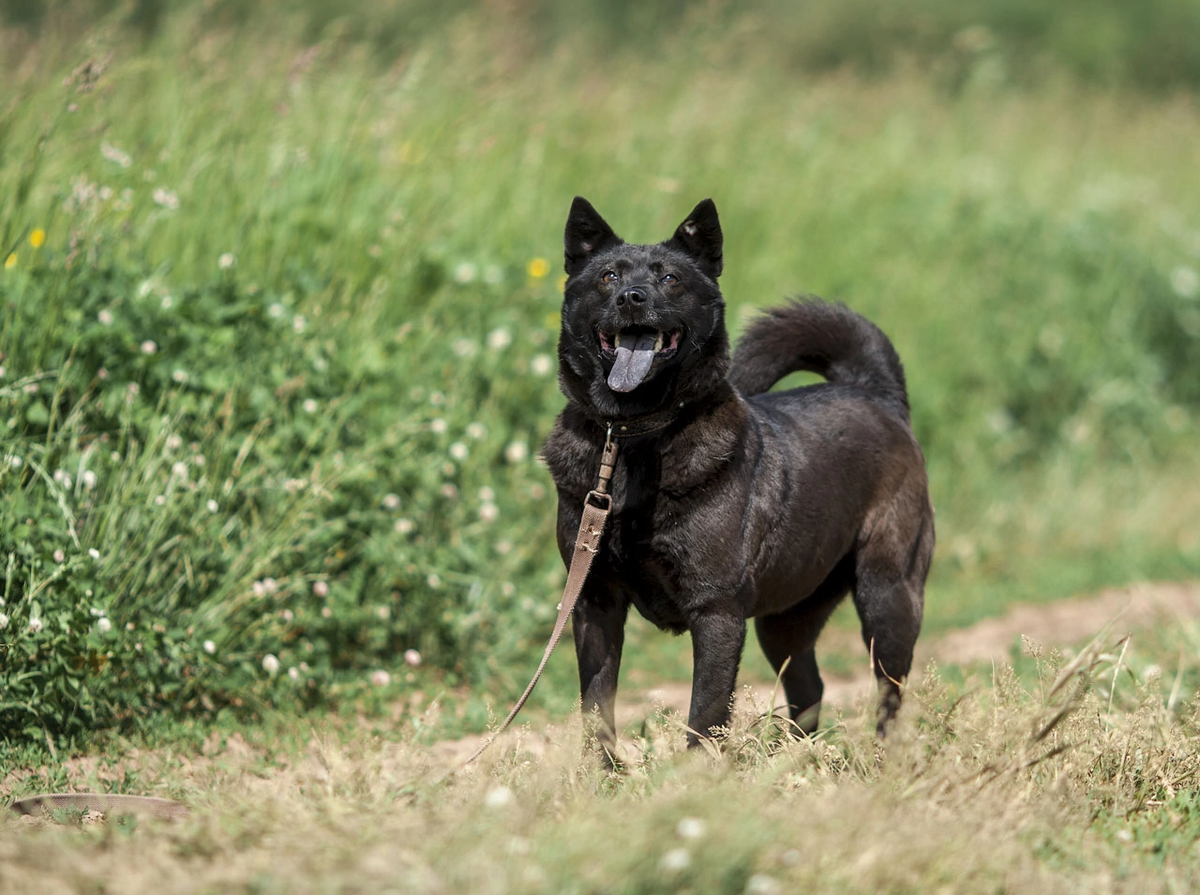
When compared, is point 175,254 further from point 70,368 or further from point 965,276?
point 965,276

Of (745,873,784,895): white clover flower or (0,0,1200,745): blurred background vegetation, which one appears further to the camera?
(0,0,1200,745): blurred background vegetation

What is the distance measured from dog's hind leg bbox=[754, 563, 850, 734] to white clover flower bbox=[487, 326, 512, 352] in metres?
2.10

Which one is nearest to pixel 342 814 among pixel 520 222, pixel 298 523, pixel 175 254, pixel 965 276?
pixel 298 523

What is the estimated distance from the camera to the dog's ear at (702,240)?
3658 millimetres

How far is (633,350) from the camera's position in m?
3.40

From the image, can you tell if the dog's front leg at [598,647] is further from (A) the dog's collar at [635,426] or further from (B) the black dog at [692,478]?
(A) the dog's collar at [635,426]

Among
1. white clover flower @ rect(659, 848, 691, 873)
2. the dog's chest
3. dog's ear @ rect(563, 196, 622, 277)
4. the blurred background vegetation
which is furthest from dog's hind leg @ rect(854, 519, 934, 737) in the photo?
white clover flower @ rect(659, 848, 691, 873)

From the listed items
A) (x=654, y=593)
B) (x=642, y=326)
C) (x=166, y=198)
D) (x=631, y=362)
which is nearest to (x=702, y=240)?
(x=642, y=326)

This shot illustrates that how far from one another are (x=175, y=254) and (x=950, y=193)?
6078mm

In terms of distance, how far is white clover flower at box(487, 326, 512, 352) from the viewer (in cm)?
592

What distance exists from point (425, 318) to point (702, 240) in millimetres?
2346

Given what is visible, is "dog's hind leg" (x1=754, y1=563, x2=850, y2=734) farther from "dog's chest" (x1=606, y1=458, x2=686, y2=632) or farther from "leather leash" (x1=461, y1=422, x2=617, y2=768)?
"leather leash" (x1=461, y1=422, x2=617, y2=768)

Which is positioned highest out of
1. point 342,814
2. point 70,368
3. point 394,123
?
point 394,123

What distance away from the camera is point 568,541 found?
349 cm
